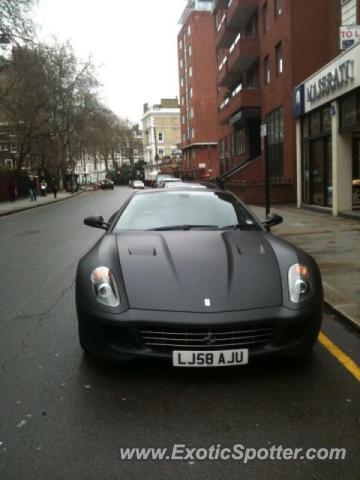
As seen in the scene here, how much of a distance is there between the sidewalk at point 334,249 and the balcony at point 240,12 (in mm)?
17589

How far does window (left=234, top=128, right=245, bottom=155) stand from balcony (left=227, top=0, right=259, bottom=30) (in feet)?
22.7

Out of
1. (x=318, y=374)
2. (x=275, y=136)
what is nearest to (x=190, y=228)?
(x=318, y=374)

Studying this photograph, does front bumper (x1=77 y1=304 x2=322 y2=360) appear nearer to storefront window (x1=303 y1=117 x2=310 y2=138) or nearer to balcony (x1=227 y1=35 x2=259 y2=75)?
storefront window (x1=303 y1=117 x2=310 y2=138)

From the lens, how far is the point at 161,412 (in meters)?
3.32

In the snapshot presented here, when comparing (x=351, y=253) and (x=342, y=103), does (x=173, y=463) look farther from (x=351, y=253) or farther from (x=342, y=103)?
(x=342, y=103)

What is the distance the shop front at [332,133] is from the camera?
14930 mm

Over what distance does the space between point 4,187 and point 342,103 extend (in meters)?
32.1

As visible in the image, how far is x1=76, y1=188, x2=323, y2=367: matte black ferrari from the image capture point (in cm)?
356

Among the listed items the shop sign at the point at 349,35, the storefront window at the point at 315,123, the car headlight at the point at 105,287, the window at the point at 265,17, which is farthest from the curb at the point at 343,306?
the window at the point at 265,17

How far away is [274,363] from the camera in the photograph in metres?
4.03

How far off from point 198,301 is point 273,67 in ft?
84.1

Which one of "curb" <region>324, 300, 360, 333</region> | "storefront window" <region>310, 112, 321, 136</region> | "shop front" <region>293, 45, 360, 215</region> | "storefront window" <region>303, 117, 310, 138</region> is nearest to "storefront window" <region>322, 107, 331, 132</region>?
"shop front" <region>293, 45, 360, 215</region>

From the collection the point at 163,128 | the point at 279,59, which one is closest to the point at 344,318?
the point at 279,59

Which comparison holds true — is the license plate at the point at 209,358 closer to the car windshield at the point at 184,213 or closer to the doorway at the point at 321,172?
the car windshield at the point at 184,213
